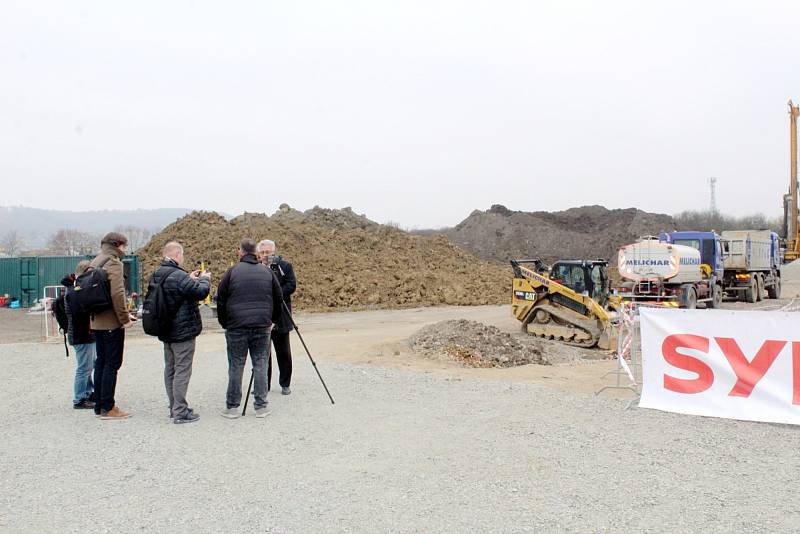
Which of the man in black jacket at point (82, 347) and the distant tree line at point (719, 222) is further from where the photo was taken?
the distant tree line at point (719, 222)

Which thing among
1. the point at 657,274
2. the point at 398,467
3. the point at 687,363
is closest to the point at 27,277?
the point at 657,274

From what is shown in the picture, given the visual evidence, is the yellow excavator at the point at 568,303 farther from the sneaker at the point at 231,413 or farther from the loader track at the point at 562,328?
the sneaker at the point at 231,413

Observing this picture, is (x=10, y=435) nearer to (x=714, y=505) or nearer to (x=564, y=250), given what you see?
(x=714, y=505)

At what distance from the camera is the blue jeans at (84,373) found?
7.53 meters

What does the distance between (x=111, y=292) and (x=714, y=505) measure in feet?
19.1

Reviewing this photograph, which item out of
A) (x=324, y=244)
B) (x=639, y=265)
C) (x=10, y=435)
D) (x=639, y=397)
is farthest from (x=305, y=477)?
(x=324, y=244)

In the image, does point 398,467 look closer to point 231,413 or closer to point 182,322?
point 231,413

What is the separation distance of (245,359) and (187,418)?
2.77ft

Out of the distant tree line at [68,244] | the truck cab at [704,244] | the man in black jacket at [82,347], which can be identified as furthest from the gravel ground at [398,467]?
the distant tree line at [68,244]

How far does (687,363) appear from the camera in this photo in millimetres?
7418

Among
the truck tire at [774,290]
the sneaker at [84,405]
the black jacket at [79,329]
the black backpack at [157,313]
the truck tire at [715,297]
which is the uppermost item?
the black backpack at [157,313]

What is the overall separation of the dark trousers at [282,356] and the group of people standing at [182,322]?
622 millimetres

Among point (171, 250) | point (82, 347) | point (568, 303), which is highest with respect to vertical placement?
point (171, 250)

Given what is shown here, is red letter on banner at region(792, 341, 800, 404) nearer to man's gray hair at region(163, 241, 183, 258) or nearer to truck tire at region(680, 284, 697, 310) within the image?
man's gray hair at region(163, 241, 183, 258)
